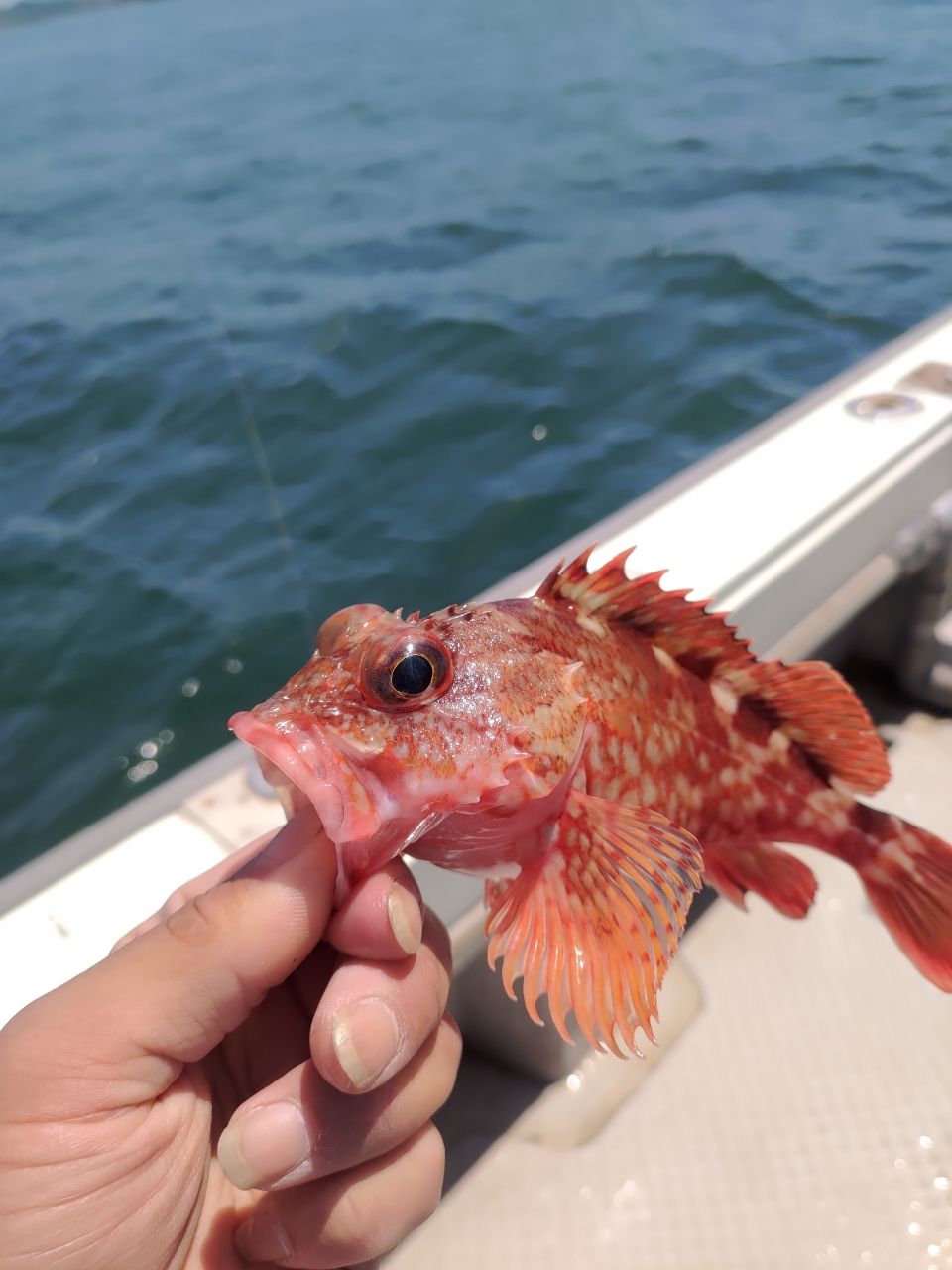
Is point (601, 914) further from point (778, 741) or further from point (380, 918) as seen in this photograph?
point (778, 741)

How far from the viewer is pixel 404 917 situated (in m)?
1.54

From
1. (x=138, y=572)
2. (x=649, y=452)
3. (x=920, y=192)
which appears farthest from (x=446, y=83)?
(x=138, y=572)

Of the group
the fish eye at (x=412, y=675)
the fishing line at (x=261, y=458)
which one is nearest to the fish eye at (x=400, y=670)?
the fish eye at (x=412, y=675)

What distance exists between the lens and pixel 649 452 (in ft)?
22.3

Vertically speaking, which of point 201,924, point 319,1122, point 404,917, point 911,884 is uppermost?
point 201,924

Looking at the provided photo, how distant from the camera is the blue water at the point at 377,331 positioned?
552 centimetres

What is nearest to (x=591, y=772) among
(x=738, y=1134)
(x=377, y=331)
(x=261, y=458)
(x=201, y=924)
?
(x=201, y=924)

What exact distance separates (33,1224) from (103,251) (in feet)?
36.5

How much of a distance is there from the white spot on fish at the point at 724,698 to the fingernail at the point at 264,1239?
46.5 inches

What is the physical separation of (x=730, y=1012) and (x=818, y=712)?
137 cm

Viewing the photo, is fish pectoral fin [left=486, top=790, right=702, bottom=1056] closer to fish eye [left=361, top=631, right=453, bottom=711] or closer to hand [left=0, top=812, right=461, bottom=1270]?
hand [left=0, top=812, right=461, bottom=1270]

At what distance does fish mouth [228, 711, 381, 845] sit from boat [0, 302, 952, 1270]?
98cm

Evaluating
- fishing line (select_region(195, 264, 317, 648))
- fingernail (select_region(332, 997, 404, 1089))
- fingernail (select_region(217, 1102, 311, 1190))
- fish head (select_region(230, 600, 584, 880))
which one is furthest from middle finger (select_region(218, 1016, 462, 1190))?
fishing line (select_region(195, 264, 317, 648))

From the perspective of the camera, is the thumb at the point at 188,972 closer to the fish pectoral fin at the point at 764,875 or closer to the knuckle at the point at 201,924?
the knuckle at the point at 201,924
